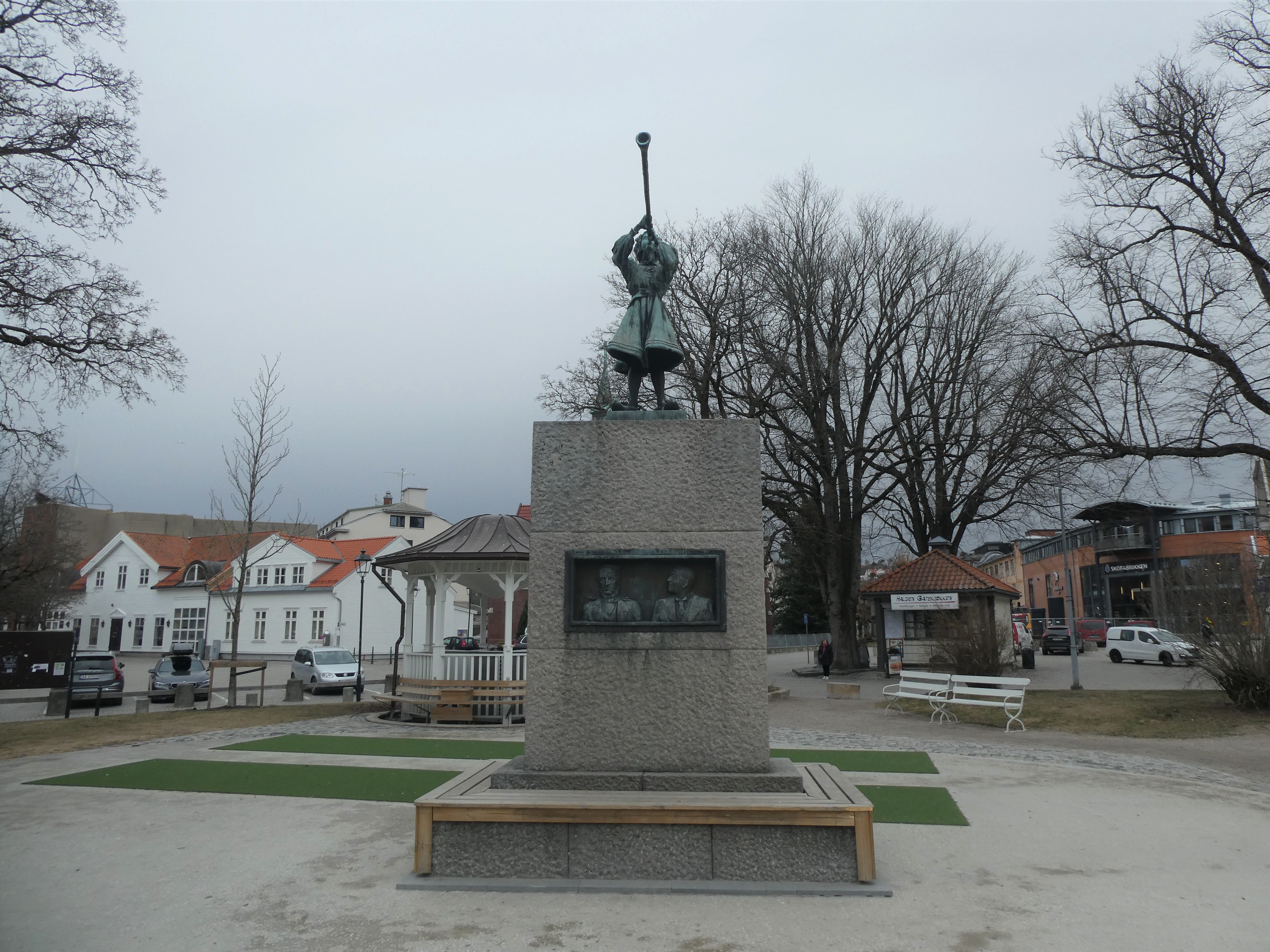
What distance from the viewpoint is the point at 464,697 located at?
16.4 meters

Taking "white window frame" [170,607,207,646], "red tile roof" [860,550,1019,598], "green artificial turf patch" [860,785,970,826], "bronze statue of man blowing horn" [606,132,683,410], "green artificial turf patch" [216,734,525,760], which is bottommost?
"green artificial turf patch" [216,734,525,760]

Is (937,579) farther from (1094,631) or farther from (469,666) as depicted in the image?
(1094,631)

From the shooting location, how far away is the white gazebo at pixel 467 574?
16609 mm

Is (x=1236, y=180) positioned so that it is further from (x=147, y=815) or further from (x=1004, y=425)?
(x=147, y=815)

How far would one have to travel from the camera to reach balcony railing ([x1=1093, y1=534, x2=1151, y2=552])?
190ft

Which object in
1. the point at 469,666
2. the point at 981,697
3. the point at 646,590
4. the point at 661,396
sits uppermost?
the point at 661,396

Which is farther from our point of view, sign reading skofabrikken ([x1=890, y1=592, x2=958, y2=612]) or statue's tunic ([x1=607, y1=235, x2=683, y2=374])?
sign reading skofabrikken ([x1=890, y1=592, x2=958, y2=612])

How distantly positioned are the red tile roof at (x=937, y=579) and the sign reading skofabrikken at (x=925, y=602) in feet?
0.75

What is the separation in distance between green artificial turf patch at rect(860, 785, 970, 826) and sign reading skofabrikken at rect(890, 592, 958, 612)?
705 inches

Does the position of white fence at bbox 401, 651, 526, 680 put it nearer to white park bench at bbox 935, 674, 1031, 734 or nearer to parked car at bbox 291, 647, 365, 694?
white park bench at bbox 935, 674, 1031, 734

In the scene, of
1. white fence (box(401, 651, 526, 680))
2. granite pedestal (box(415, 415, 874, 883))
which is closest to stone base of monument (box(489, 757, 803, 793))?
granite pedestal (box(415, 415, 874, 883))

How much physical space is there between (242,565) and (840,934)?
20.5 metres

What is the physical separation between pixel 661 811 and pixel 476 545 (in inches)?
481

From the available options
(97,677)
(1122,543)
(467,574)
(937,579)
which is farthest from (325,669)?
(1122,543)
